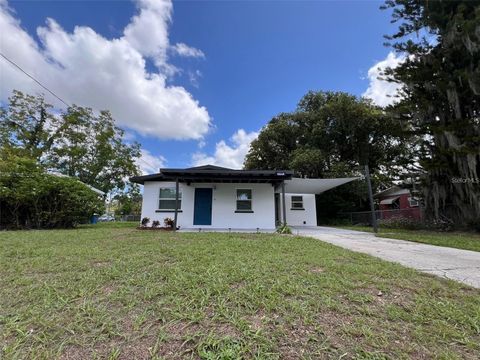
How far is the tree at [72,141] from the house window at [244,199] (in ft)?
51.5

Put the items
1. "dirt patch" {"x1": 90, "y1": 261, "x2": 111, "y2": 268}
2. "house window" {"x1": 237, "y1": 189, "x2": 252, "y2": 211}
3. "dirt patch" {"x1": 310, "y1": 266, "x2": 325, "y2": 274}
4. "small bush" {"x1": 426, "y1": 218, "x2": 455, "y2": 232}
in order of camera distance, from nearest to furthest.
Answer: "dirt patch" {"x1": 310, "y1": 266, "x2": 325, "y2": 274}
"dirt patch" {"x1": 90, "y1": 261, "x2": 111, "y2": 268}
"small bush" {"x1": 426, "y1": 218, "x2": 455, "y2": 232}
"house window" {"x1": 237, "y1": 189, "x2": 252, "y2": 211}

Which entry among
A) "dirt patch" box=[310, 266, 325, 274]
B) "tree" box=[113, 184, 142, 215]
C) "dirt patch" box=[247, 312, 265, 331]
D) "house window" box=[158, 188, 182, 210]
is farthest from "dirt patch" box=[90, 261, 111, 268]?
"tree" box=[113, 184, 142, 215]

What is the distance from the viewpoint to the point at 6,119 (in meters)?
18.5

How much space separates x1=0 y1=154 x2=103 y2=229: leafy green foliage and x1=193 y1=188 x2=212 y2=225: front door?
529 centimetres

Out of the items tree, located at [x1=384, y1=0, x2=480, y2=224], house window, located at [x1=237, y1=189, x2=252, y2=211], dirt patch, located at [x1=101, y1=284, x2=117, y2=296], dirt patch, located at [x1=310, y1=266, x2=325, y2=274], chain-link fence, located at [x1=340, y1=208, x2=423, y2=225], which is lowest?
dirt patch, located at [x1=101, y1=284, x2=117, y2=296]

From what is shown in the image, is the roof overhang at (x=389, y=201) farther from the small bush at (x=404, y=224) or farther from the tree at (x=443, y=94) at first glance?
the tree at (x=443, y=94)

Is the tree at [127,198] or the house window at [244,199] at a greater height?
the tree at [127,198]

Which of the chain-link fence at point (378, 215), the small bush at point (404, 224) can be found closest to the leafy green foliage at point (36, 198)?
the small bush at point (404, 224)

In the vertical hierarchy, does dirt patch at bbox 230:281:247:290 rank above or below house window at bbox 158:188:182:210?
below

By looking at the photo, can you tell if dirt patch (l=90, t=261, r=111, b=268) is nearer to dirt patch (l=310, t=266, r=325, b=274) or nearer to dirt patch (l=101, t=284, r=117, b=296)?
dirt patch (l=101, t=284, r=117, b=296)

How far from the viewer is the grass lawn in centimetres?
190

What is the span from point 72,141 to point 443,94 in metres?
25.6

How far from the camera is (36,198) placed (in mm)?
10547

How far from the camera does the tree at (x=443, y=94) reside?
9792 mm
